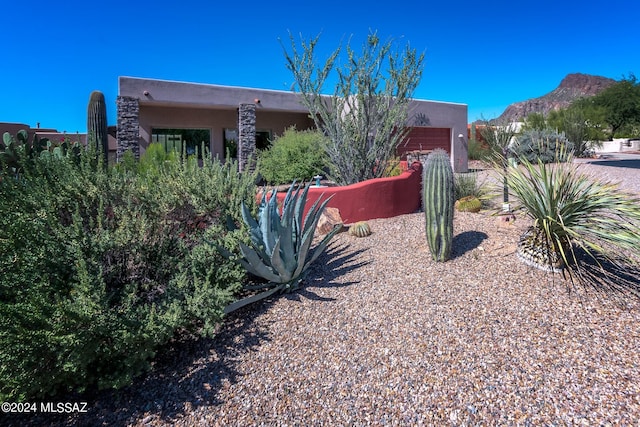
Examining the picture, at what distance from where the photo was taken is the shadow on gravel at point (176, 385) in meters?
2.63

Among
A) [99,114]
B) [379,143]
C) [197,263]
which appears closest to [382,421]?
[197,263]

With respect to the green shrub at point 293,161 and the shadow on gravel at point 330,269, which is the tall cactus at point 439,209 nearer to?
the shadow on gravel at point 330,269

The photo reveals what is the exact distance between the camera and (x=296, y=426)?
2502 mm

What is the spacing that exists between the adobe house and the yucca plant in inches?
347

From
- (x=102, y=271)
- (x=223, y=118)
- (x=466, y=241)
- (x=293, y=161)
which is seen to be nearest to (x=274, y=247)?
(x=102, y=271)

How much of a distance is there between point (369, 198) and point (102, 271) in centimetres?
463

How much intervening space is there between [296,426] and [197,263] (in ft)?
6.11

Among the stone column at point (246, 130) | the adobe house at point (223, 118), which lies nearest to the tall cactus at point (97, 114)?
the adobe house at point (223, 118)

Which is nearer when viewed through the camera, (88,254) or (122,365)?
(122,365)

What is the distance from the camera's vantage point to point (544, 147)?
17.6 metres

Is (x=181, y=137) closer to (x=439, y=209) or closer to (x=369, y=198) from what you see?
(x=369, y=198)

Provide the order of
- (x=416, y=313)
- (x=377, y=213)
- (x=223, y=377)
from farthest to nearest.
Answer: (x=377, y=213) → (x=416, y=313) → (x=223, y=377)

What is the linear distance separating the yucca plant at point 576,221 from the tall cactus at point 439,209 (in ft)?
2.52

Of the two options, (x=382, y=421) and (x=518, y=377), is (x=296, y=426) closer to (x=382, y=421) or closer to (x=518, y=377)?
(x=382, y=421)
